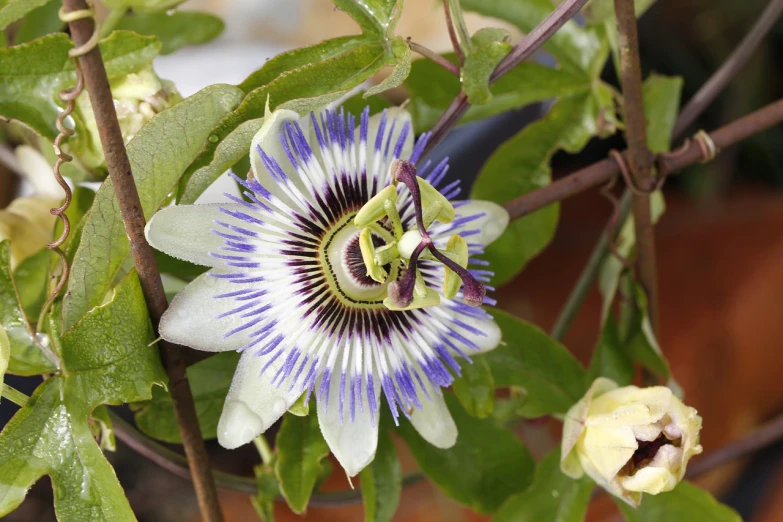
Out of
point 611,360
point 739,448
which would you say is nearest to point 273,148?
point 611,360

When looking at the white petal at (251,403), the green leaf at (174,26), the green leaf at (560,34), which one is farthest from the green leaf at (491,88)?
the white petal at (251,403)

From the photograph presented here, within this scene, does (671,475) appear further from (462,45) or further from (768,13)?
(768,13)

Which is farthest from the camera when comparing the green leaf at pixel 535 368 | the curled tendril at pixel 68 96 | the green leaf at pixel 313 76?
the green leaf at pixel 535 368

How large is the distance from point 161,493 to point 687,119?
4.08ft

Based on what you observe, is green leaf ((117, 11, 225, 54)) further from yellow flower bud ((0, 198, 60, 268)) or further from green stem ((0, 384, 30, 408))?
green stem ((0, 384, 30, 408))

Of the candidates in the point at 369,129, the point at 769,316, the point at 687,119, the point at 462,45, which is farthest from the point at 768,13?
the point at 769,316

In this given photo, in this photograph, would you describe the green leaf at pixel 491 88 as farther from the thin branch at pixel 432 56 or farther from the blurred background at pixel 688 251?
the blurred background at pixel 688 251

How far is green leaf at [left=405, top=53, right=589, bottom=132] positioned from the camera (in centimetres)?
85

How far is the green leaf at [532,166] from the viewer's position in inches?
35.1

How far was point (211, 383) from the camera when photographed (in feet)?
2.38

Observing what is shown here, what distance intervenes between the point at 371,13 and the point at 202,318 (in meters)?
0.27

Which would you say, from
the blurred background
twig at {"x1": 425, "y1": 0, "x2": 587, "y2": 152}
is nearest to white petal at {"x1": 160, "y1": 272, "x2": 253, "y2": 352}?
twig at {"x1": 425, "y1": 0, "x2": 587, "y2": 152}

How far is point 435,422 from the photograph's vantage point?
26.4 inches

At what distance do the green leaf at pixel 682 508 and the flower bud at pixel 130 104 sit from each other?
63 centimetres
